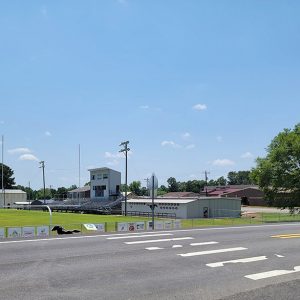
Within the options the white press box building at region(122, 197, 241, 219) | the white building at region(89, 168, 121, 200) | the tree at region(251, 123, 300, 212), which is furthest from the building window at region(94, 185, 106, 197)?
the tree at region(251, 123, 300, 212)

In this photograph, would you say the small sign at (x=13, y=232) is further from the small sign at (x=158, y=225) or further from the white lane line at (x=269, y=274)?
the white lane line at (x=269, y=274)

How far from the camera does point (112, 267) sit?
39.7 ft

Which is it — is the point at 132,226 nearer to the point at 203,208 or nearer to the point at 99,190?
the point at 203,208

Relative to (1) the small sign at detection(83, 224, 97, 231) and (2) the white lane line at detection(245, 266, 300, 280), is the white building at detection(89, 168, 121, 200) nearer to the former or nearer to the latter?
(1) the small sign at detection(83, 224, 97, 231)

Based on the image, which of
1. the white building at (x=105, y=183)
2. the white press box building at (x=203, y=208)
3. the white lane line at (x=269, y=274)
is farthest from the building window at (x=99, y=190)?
the white lane line at (x=269, y=274)

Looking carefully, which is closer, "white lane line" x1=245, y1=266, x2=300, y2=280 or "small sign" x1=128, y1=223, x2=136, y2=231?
"white lane line" x1=245, y1=266, x2=300, y2=280

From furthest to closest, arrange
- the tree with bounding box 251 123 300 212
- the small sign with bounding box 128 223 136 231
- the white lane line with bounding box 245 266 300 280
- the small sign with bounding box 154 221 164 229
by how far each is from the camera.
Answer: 1. the tree with bounding box 251 123 300 212
2. the small sign with bounding box 154 221 164 229
3. the small sign with bounding box 128 223 136 231
4. the white lane line with bounding box 245 266 300 280

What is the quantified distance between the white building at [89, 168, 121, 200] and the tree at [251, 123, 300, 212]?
4603 cm

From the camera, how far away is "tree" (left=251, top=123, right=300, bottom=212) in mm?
68188

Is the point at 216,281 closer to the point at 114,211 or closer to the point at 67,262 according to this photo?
the point at 67,262

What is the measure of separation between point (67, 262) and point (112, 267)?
58.3 inches

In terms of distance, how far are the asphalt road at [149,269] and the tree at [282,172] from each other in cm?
5157

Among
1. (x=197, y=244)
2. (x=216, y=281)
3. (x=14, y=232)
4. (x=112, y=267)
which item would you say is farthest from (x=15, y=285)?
(x=14, y=232)

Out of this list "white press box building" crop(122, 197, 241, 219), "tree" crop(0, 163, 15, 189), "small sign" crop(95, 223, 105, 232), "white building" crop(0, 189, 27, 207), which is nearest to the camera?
"small sign" crop(95, 223, 105, 232)
